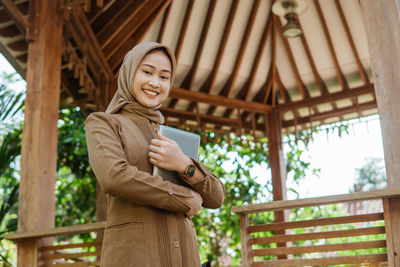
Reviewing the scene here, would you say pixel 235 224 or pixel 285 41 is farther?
pixel 235 224

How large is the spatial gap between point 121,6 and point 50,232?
3.01 metres

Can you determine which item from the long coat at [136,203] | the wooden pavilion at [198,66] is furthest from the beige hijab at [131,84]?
the wooden pavilion at [198,66]

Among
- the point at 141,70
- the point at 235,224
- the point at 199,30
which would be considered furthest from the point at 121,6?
the point at 235,224

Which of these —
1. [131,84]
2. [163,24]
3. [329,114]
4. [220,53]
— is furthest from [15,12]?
[329,114]

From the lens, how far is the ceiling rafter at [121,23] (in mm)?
5312

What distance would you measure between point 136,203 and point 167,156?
7.0 inches

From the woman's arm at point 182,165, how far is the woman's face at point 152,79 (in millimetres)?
186

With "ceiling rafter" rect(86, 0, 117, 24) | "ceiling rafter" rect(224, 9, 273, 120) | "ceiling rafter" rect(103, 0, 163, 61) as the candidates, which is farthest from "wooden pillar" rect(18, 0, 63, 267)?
"ceiling rafter" rect(224, 9, 273, 120)

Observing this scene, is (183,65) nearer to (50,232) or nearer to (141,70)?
(50,232)

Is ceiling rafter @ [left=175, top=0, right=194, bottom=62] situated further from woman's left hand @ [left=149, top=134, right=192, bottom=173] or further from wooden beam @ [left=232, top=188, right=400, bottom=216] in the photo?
woman's left hand @ [left=149, top=134, right=192, bottom=173]

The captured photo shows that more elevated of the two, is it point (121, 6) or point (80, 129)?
point (121, 6)

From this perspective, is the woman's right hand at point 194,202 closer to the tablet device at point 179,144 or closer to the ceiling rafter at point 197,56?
the tablet device at point 179,144

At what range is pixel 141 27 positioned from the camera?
5.88 metres

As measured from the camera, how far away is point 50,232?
322 cm
